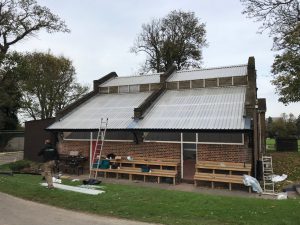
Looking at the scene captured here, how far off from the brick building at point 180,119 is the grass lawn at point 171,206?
5.82 m

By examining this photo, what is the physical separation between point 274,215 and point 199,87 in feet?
53.3

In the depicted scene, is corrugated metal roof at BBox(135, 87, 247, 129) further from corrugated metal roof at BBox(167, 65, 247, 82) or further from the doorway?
corrugated metal roof at BBox(167, 65, 247, 82)

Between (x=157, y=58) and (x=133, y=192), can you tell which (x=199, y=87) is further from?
(x=157, y=58)

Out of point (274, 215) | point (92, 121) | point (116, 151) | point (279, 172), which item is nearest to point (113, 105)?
point (92, 121)

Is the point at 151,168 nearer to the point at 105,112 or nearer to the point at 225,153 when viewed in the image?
the point at 225,153

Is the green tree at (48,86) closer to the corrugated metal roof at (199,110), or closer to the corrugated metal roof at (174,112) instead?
the corrugated metal roof at (174,112)

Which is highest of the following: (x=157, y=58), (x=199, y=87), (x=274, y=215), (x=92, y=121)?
(x=157, y=58)

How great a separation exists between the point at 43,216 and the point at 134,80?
2038cm

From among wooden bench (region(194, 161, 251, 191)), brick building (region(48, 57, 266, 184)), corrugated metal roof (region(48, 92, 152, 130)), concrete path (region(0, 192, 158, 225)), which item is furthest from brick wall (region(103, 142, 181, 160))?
concrete path (region(0, 192, 158, 225))

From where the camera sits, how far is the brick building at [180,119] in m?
18.0

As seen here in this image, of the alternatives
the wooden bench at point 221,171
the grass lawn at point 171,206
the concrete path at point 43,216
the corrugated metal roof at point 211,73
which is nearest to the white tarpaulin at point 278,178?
Answer: the wooden bench at point 221,171

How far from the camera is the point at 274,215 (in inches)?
387

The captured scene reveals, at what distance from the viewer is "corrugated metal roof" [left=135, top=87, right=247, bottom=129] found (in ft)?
60.5

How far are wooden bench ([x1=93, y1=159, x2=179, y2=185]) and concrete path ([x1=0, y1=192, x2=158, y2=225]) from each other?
786 centimetres
